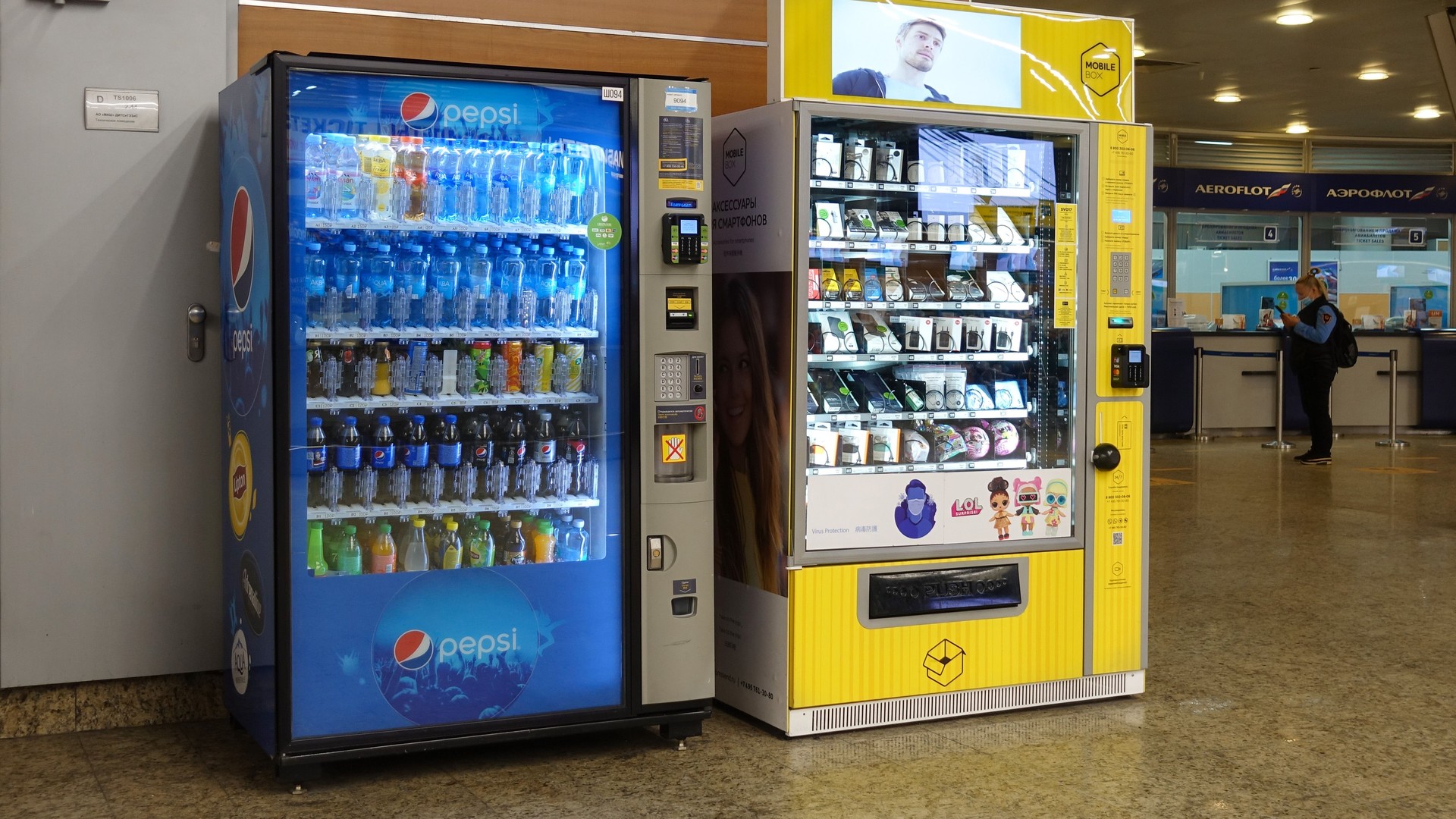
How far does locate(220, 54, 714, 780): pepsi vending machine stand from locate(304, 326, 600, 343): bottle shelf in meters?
0.01

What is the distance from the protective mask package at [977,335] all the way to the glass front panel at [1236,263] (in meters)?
10.7

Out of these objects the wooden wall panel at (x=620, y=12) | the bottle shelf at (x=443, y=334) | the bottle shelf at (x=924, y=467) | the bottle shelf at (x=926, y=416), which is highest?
the wooden wall panel at (x=620, y=12)

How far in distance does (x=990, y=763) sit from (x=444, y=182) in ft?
7.09

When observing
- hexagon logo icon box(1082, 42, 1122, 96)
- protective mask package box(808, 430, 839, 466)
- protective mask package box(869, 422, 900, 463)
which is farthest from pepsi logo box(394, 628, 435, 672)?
hexagon logo icon box(1082, 42, 1122, 96)

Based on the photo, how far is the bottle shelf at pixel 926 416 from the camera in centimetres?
400

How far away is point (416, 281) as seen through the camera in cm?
349

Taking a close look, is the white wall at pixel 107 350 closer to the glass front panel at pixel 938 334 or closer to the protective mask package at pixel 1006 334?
the glass front panel at pixel 938 334

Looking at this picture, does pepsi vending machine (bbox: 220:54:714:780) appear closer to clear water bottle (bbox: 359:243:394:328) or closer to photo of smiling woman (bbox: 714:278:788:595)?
clear water bottle (bbox: 359:243:394:328)

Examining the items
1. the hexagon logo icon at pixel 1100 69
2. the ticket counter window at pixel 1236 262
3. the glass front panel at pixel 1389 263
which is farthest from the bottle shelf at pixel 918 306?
the glass front panel at pixel 1389 263

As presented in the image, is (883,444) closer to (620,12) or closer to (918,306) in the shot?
(918,306)

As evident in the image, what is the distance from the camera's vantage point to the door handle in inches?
152

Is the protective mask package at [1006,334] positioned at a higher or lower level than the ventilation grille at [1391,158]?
lower

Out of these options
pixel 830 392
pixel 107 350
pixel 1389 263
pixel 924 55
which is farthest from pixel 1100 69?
pixel 1389 263

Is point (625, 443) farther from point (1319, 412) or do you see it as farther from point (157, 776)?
point (1319, 412)
